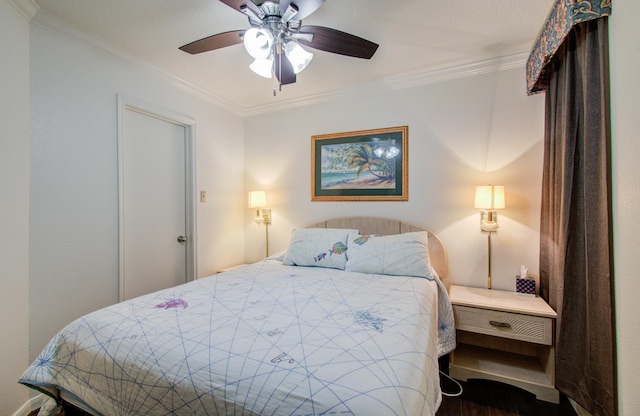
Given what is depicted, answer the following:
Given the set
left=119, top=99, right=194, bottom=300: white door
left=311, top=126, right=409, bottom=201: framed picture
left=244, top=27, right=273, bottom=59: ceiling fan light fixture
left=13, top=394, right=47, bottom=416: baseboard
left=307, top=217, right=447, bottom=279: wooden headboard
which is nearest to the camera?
left=244, top=27, right=273, bottom=59: ceiling fan light fixture

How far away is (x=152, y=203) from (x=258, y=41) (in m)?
1.75

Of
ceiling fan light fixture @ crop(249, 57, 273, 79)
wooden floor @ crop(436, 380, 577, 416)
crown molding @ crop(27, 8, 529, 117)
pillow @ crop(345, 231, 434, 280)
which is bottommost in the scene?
wooden floor @ crop(436, 380, 577, 416)

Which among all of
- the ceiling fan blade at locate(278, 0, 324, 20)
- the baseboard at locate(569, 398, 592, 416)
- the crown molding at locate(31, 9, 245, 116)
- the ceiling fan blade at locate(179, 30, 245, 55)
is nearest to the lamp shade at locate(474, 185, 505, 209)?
the baseboard at locate(569, 398, 592, 416)

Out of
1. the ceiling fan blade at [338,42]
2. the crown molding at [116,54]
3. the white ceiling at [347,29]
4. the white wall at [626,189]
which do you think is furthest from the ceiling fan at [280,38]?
the white wall at [626,189]

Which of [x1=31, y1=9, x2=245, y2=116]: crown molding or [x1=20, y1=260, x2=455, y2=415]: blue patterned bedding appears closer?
[x1=20, y1=260, x2=455, y2=415]: blue patterned bedding

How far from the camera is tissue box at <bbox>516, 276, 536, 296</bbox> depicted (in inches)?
83.0

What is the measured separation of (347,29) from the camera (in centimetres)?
191

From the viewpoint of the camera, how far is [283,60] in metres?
1.86

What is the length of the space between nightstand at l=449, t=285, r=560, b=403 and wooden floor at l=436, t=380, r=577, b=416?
0.06 m

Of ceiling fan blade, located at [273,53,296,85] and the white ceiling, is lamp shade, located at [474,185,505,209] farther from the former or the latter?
ceiling fan blade, located at [273,53,296,85]

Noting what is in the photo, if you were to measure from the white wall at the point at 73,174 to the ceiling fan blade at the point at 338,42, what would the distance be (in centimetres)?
154

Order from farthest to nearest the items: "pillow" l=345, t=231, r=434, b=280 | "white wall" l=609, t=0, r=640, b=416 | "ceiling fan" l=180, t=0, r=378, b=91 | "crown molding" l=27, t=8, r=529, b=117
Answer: "pillow" l=345, t=231, r=434, b=280
"crown molding" l=27, t=8, r=529, b=117
"ceiling fan" l=180, t=0, r=378, b=91
"white wall" l=609, t=0, r=640, b=416

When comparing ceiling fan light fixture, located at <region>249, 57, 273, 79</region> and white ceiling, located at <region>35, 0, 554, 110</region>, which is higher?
white ceiling, located at <region>35, 0, 554, 110</region>

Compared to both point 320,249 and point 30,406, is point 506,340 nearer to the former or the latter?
point 320,249
